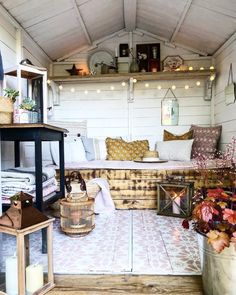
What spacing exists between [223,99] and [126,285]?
9.86 feet

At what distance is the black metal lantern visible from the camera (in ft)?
8.68

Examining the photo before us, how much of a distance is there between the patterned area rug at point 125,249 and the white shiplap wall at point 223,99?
5.26 ft

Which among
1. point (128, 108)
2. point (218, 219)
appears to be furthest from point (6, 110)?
point (128, 108)

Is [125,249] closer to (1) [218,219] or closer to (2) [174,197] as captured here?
(1) [218,219]

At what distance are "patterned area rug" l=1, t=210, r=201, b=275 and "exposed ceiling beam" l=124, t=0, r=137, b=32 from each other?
8.43 ft

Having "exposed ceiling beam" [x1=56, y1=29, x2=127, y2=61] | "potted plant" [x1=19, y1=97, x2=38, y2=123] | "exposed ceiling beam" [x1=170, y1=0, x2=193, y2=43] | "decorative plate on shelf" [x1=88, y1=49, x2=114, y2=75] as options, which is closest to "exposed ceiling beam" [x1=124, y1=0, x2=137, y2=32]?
"exposed ceiling beam" [x1=56, y1=29, x2=127, y2=61]

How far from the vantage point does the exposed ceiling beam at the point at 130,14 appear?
11.0 ft

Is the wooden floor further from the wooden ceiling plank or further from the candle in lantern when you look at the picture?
the wooden ceiling plank

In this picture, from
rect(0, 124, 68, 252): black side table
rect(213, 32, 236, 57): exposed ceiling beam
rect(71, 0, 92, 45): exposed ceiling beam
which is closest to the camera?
rect(0, 124, 68, 252): black side table

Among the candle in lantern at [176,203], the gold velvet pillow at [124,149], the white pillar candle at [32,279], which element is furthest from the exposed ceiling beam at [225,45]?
the white pillar candle at [32,279]

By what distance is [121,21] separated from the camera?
3936mm

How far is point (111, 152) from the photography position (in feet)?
12.6

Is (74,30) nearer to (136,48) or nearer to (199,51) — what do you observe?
(136,48)

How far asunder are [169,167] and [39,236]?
1.51 meters
